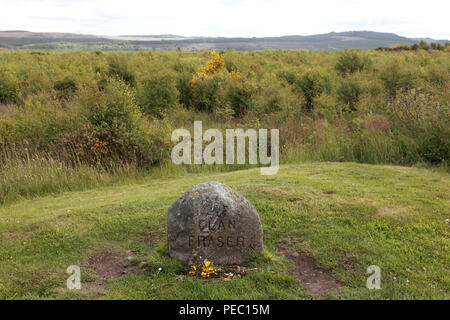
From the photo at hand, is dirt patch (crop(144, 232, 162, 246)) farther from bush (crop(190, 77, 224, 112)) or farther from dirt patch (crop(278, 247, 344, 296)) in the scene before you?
bush (crop(190, 77, 224, 112))

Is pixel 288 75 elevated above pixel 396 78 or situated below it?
above

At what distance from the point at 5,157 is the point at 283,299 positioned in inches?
408

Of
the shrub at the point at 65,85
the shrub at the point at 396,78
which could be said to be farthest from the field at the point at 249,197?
the shrub at the point at 65,85

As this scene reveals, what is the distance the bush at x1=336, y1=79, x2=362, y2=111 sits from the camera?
18625 millimetres

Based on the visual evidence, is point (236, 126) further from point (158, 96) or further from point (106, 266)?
point (106, 266)

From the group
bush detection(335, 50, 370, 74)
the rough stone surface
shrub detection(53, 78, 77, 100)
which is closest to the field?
the rough stone surface

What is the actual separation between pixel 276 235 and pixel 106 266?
273 cm

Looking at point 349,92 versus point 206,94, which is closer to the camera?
point 349,92

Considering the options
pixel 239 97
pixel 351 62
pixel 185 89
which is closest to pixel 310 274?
pixel 239 97

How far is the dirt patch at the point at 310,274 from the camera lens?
16.3ft

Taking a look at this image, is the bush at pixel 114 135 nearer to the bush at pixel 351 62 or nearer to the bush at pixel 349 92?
the bush at pixel 349 92

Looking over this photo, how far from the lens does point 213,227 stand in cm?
528

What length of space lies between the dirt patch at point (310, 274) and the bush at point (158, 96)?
1430 cm
